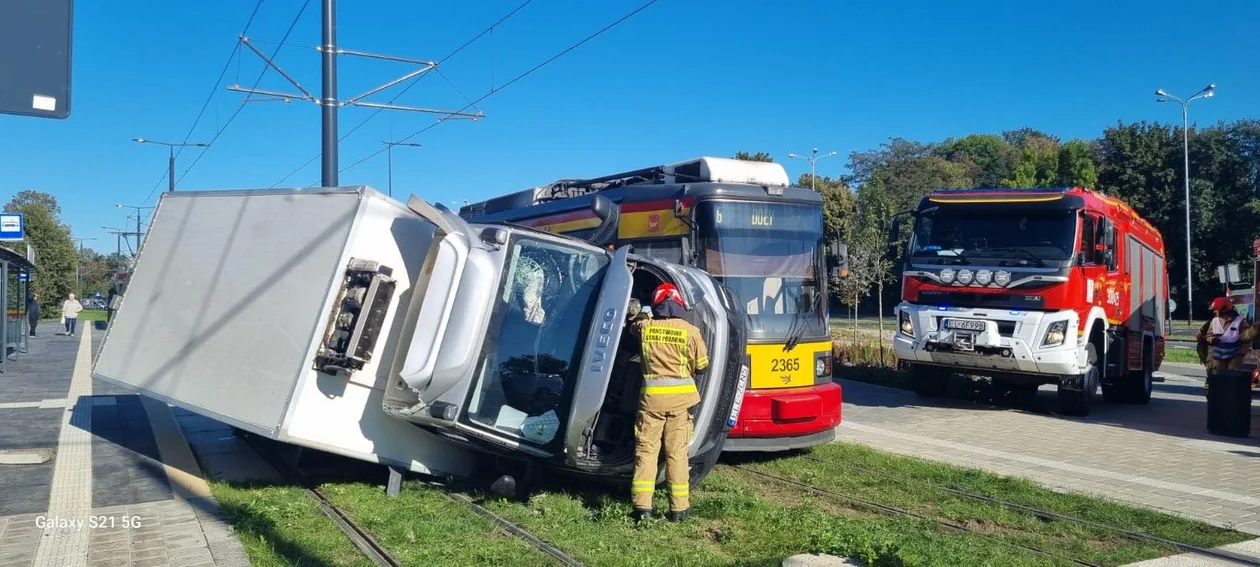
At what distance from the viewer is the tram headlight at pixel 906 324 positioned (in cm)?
1330

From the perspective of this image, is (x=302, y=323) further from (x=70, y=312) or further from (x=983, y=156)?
(x=983, y=156)

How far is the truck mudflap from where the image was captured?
6.70 m

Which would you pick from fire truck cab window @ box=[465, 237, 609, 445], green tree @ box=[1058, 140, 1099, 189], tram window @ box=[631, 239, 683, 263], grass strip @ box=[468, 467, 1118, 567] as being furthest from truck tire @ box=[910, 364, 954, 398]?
green tree @ box=[1058, 140, 1099, 189]

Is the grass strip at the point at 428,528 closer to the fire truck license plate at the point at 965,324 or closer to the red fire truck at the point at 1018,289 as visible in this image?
the fire truck license plate at the point at 965,324

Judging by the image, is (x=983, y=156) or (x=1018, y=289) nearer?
(x=1018, y=289)

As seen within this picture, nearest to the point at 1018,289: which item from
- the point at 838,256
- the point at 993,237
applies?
the point at 993,237

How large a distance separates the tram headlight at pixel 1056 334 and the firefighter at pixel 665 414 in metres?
7.27

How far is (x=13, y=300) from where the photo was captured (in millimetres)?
24109

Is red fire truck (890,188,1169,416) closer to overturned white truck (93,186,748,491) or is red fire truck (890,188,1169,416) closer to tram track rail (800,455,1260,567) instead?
tram track rail (800,455,1260,567)

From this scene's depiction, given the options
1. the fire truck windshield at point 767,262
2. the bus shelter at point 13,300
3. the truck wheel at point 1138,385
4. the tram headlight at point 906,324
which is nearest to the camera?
the fire truck windshield at point 767,262

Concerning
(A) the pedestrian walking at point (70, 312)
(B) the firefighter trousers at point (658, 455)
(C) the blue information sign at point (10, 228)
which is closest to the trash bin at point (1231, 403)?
(B) the firefighter trousers at point (658, 455)

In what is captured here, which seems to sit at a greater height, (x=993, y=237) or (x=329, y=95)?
(x=329, y=95)

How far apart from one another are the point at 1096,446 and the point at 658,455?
651 centimetres

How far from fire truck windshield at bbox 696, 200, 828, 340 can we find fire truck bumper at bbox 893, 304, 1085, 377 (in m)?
3.88
